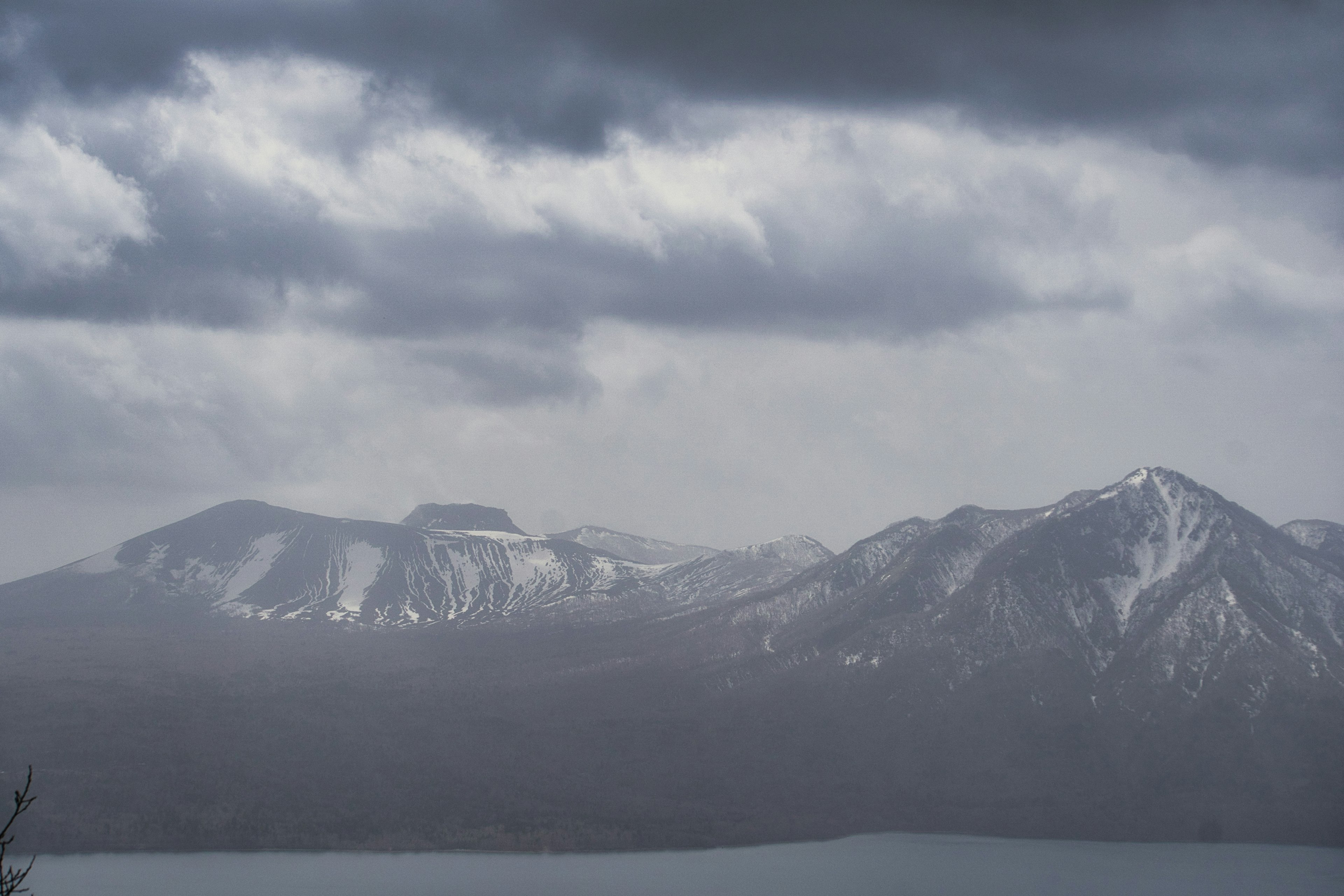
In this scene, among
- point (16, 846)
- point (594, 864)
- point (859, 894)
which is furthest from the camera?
point (16, 846)

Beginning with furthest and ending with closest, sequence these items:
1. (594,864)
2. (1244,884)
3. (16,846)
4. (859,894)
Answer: (16,846)
(594,864)
(1244,884)
(859,894)

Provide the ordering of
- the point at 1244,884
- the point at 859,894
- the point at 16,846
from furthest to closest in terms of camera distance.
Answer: the point at 16,846
the point at 1244,884
the point at 859,894

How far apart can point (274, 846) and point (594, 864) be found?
5539 centimetres

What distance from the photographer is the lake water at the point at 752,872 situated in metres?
156

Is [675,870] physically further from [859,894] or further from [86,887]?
[86,887]

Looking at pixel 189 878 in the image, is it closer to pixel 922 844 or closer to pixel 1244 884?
pixel 922 844

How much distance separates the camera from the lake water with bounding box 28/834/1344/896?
156 meters

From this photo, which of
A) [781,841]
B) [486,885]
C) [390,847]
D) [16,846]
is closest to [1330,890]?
[781,841]

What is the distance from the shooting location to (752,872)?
169250mm

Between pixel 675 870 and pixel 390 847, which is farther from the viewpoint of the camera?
pixel 390 847

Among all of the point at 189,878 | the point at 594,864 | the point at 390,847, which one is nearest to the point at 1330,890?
the point at 594,864

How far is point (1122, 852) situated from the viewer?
193 meters

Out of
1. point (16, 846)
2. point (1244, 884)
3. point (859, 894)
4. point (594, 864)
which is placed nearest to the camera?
point (859, 894)

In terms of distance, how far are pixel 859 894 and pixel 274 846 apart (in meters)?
96.9
